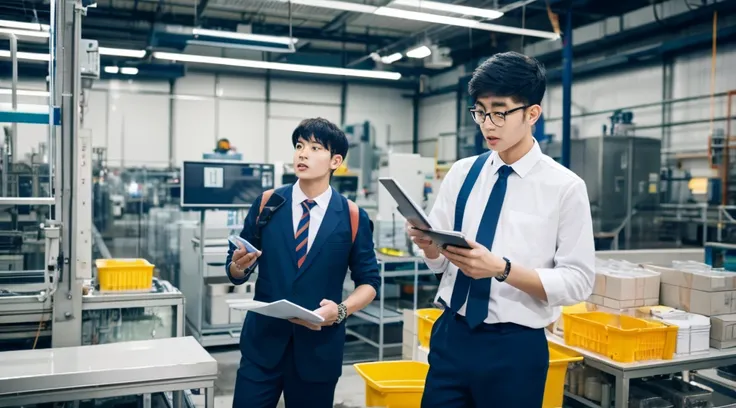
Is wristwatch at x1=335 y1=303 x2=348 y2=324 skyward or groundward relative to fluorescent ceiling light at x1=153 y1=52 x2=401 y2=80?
groundward

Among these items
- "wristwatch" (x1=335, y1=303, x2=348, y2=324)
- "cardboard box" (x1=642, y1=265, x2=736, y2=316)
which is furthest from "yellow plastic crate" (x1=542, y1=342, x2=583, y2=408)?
"wristwatch" (x1=335, y1=303, x2=348, y2=324)

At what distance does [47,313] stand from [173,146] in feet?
30.4

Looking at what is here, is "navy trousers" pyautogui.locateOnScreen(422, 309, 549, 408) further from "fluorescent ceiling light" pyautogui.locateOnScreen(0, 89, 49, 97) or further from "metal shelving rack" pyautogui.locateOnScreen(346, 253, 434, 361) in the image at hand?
"metal shelving rack" pyautogui.locateOnScreen(346, 253, 434, 361)

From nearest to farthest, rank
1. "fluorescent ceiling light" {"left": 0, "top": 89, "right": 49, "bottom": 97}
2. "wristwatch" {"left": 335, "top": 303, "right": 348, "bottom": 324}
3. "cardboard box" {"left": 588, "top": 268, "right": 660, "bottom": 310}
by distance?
1. "wristwatch" {"left": 335, "top": 303, "right": 348, "bottom": 324}
2. "fluorescent ceiling light" {"left": 0, "top": 89, "right": 49, "bottom": 97}
3. "cardboard box" {"left": 588, "top": 268, "right": 660, "bottom": 310}

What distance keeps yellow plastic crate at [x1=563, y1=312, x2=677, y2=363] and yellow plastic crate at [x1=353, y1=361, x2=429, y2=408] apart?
79 cm

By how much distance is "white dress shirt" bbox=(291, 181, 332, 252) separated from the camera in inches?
74.1

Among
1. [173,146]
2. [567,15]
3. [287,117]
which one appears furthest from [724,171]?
[173,146]

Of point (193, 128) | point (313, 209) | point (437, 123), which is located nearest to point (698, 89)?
→ point (437, 123)

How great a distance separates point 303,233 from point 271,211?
4.8 inches

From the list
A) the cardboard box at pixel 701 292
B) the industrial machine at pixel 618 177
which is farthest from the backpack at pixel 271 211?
the industrial machine at pixel 618 177

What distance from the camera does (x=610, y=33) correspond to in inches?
340

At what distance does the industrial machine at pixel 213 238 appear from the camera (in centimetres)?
476

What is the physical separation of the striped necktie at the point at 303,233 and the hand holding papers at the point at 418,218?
0.46 meters

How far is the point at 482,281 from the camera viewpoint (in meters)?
1.53
